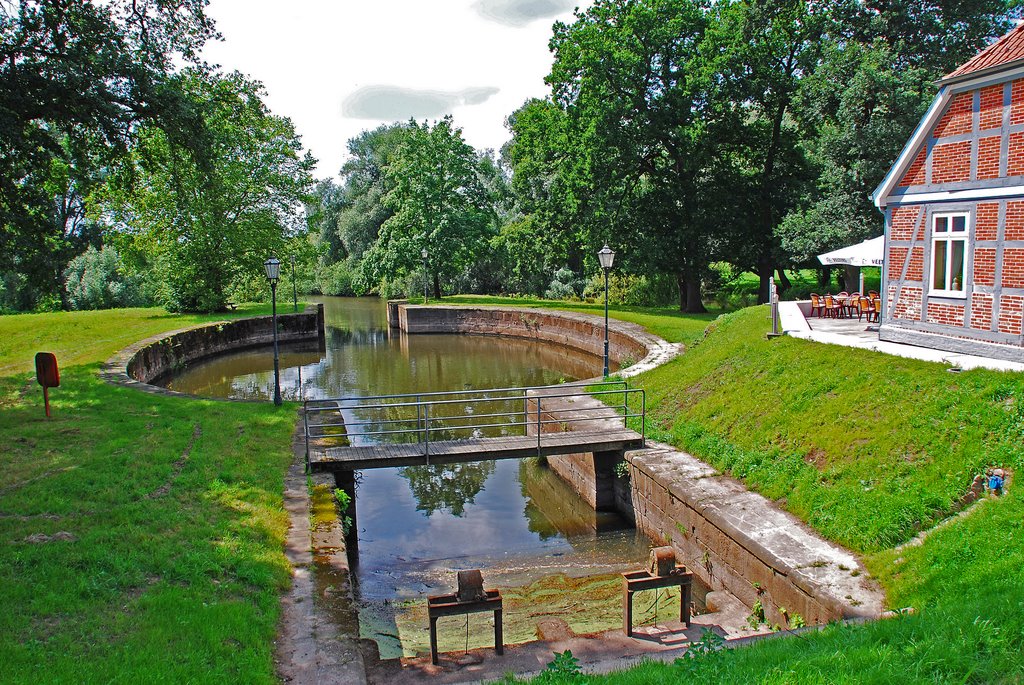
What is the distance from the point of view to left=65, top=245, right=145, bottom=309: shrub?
43062 millimetres

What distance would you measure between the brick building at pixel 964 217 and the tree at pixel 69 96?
14.0 metres

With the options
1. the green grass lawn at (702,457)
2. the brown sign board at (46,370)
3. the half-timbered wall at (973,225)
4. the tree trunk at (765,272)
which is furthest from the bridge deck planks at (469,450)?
the tree trunk at (765,272)

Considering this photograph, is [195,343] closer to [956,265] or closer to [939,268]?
[939,268]

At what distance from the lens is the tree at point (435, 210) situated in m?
44.9

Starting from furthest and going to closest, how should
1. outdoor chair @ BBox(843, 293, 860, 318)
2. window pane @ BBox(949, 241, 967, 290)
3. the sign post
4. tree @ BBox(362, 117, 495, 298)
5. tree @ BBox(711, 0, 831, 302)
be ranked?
tree @ BBox(362, 117, 495, 298), tree @ BBox(711, 0, 831, 302), outdoor chair @ BBox(843, 293, 860, 318), the sign post, window pane @ BBox(949, 241, 967, 290)

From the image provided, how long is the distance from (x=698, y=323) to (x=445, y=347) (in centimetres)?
1185

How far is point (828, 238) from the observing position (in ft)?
82.2

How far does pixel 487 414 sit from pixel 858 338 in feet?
24.7

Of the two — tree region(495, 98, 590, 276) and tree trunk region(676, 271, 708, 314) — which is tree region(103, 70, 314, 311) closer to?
tree region(495, 98, 590, 276)

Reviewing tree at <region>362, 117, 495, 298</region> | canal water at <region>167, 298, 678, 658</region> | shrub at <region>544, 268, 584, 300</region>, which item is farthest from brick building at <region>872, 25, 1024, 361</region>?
tree at <region>362, 117, 495, 298</region>

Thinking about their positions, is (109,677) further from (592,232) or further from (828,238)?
(592,232)

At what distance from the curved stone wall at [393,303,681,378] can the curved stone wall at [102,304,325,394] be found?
566 centimetres

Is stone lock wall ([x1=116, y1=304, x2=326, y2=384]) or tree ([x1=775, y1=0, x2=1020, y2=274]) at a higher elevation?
tree ([x1=775, y1=0, x2=1020, y2=274])

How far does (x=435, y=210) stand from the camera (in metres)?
45.2
